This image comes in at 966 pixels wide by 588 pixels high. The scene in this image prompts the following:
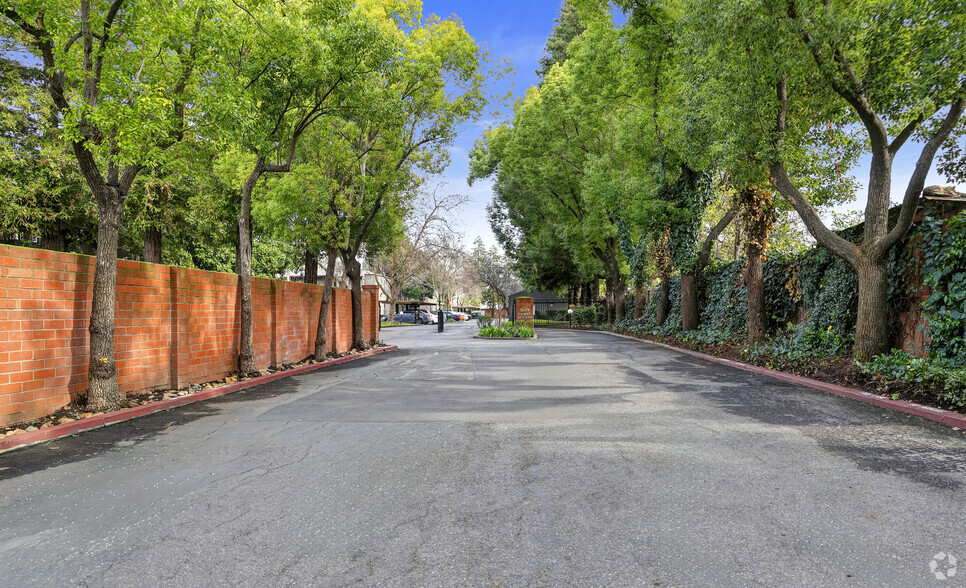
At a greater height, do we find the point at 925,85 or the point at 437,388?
the point at 925,85

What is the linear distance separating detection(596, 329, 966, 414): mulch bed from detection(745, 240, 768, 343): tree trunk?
1.92 ft

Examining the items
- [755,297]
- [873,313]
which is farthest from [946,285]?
[755,297]

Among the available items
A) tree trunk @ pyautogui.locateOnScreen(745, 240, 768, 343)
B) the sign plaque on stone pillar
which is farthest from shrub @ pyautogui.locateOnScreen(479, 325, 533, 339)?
tree trunk @ pyautogui.locateOnScreen(745, 240, 768, 343)

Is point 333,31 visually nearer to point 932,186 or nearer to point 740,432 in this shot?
point 740,432

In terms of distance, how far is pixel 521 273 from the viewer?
40.8m

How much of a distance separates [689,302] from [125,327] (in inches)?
639

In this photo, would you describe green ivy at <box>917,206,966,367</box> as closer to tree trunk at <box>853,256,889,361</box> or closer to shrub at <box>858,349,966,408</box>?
shrub at <box>858,349,966,408</box>

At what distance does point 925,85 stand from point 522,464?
822 centimetres

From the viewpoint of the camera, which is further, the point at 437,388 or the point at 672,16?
the point at 672,16

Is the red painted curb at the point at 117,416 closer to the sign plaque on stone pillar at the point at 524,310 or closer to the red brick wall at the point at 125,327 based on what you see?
the red brick wall at the point at 125,327

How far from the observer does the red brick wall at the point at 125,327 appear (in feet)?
17.8

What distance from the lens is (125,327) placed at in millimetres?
6945


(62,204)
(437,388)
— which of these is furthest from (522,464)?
(62,204)

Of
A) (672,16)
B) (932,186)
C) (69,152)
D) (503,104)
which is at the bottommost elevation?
(932,186)
